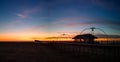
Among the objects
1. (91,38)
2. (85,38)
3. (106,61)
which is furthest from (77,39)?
(106,61)

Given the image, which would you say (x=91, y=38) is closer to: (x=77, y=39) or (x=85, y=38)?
(x=85, y=38)

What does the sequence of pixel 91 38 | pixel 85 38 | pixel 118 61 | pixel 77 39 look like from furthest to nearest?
pixel 77 39, pixel 85 38, pixel 91 38, pixel 118 61

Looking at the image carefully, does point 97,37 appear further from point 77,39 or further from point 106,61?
point 106,61

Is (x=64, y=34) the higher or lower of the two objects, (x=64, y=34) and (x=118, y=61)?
the higher

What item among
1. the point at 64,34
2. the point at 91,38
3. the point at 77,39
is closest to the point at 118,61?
the point at 91,38

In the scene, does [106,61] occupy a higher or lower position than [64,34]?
lower

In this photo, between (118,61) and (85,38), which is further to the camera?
(85,38)

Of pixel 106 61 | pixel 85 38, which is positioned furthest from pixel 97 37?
pixel 106 61

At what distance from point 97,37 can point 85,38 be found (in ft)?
11.8

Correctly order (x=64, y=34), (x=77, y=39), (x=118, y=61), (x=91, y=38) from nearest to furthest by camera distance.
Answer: (x=118, y=61) → (x=91, y=38) → (x=77, y=39) → (x=64, y=34)

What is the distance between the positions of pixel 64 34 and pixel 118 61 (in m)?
46.3

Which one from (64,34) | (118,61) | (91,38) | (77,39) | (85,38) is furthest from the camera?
(64,34)

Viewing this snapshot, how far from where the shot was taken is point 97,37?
164 feet

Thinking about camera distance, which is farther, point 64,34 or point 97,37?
point 64,34
